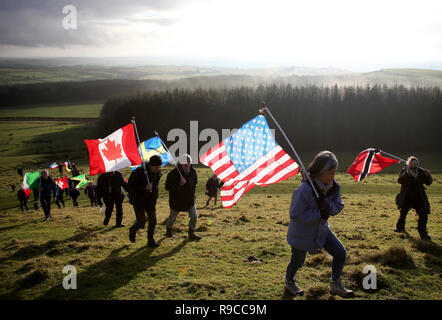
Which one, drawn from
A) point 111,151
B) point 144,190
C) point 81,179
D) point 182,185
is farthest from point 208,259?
point 81,179

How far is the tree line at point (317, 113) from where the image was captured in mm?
76625

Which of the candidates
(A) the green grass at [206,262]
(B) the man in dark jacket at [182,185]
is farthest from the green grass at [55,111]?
(B) the man in dark jacket at [182,185]

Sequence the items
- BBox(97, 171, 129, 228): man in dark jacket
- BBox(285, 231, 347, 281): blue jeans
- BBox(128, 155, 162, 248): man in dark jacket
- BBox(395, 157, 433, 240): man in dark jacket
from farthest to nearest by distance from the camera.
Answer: BBox(97, 171, 129, 228): man in dark jacket, BBox(395, 157, 433, 240): man in dark jacket, BBox(128, 155, 162, 248): man in dark jacket, BBox(285, 231, 347, 281): blue jeans

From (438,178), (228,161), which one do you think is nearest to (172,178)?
(228,161)

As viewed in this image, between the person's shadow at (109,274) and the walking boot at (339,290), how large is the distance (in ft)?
14.7

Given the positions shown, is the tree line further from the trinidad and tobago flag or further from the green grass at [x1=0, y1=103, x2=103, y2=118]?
the trinidad and tobago flag

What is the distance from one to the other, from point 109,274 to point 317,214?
5.27 m

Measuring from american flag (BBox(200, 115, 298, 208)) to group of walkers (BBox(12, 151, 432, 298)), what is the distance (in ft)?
4.38

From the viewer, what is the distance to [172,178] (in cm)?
1052

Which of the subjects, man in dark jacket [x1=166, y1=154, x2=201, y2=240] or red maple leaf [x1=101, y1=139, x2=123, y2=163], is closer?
man in dark jacket [x1=166, y1=154, x2=201, y2=240]

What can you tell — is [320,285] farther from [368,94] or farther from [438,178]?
[368,94]

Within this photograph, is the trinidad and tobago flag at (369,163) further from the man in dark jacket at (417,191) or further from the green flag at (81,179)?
the green flag at (81,179)

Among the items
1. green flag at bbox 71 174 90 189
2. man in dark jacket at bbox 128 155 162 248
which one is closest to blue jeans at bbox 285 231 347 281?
man in dark jacket at bbox 128 155 162 248

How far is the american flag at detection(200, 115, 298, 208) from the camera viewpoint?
30.0ft
